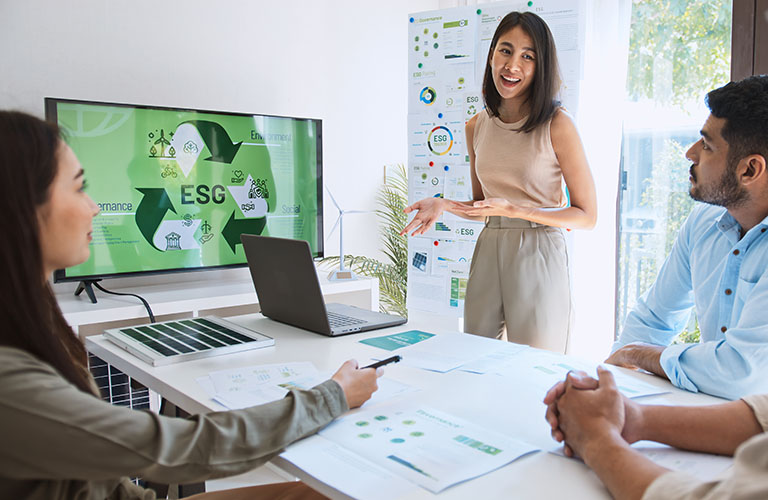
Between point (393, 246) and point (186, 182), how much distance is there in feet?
5.48

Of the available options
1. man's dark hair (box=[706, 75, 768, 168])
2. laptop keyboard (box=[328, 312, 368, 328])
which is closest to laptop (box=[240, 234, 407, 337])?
laptop keyboard (box=[328, 312, 368, 328])

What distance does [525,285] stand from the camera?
2258 mm

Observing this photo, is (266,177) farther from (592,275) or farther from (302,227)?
(592,275)

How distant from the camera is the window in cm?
321

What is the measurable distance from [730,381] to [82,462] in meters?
1.19

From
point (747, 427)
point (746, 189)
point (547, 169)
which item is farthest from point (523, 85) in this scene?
point (747, 427)

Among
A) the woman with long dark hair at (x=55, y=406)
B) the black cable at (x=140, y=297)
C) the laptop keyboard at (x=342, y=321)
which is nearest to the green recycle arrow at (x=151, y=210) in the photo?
the black cable at (x=140, y=297)

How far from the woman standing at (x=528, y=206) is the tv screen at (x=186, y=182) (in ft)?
4.42

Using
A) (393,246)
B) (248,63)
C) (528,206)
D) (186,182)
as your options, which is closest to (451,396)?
(528,206)

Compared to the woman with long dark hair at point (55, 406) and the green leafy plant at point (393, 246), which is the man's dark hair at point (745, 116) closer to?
the woman with long dark hair at point (55, 406)

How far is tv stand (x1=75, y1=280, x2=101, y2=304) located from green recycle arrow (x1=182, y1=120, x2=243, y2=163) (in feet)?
2.71

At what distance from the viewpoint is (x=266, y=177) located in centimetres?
339

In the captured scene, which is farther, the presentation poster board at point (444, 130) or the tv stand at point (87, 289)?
the presentation poster board at point (444, 130)

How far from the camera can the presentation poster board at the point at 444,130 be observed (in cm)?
369
